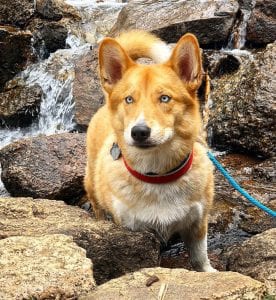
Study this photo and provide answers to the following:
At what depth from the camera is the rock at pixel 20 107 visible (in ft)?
29.5

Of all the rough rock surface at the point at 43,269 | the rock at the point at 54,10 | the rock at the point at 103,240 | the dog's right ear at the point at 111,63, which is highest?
the rock at the point at 54,10

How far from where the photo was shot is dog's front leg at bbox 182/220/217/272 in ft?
12.3

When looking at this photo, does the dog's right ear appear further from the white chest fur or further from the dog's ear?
the white chest fur

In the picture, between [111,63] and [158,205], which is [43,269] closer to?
[158,205]

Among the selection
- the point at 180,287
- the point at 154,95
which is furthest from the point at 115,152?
the point at 180,287

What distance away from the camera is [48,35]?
36.0 feet

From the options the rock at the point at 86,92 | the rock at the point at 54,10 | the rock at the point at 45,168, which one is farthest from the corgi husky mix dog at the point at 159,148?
the rock at the point at 54,10

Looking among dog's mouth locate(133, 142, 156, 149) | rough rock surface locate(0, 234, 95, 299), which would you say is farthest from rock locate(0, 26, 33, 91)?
rough rock surface locate(0, 234, 95, 299)

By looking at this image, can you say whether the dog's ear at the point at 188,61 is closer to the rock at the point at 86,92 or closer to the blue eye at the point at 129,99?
the blue eye at the point at 129,99

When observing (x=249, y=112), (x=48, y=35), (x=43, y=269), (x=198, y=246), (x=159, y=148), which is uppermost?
(x=48, y=35)

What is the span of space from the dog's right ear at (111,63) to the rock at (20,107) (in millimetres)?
5660

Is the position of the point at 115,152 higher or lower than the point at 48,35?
lower

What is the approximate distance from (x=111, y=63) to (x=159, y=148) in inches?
28.3

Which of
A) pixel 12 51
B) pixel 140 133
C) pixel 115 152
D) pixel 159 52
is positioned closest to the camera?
pixel 140 133
